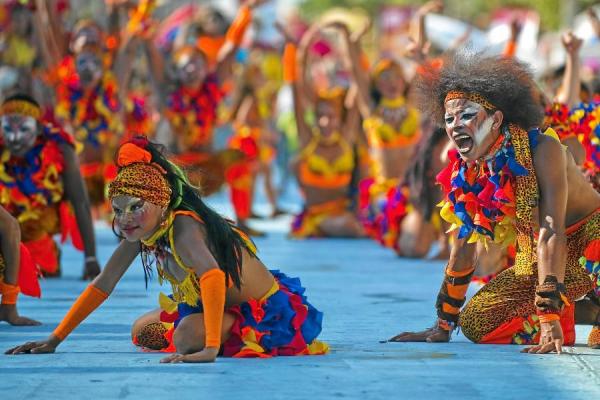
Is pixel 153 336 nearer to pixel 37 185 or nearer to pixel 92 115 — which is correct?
pixel 37 185

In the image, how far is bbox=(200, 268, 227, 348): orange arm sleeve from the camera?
17.1 ft

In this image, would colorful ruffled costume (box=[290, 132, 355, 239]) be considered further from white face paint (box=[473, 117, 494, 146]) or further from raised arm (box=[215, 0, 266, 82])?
white face paint (box=[473, 117, 494, 146])

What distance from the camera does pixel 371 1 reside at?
47.5 metres

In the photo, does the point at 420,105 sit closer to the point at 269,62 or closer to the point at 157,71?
the point at 157,71

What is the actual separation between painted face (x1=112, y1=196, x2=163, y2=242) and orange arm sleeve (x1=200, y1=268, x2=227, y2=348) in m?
0.29

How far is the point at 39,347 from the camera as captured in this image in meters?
5.54

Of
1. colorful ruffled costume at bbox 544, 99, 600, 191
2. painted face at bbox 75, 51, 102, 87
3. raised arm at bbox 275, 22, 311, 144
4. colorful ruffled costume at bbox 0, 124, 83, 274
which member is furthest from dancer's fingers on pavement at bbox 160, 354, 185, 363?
raised arm at bbox 275, 22, 311, 144

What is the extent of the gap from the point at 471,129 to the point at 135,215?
1399 mm

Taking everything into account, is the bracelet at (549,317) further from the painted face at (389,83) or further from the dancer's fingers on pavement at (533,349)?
the painted face at (389,83)

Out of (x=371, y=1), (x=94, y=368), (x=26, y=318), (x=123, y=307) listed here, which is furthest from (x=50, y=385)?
(x=371, y=1)

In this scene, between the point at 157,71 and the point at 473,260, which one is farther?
the point at 157,71

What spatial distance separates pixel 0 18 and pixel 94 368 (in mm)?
8222

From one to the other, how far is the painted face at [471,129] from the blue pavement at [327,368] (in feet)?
2.65

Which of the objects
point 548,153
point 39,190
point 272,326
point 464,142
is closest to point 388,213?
point 39,190
